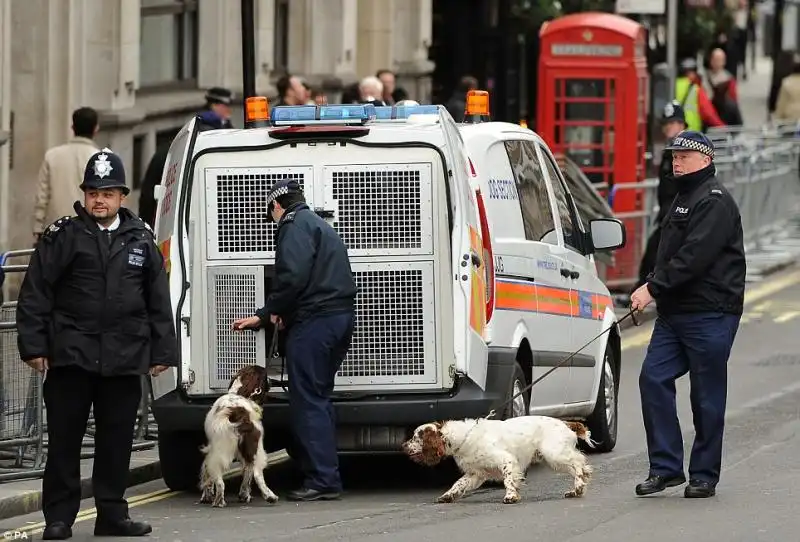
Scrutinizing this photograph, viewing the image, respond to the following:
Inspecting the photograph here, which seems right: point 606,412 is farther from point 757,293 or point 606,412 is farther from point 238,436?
point 757,293

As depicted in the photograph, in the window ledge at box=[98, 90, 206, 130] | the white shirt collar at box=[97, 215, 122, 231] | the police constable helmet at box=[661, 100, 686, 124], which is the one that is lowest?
the white shirt collar at box=[97, 215, 122, 231]

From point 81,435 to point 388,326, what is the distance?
201 centimetres

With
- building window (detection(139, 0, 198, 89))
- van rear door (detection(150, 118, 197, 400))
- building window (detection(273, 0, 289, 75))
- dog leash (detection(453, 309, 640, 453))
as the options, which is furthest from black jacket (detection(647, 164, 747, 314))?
building window (detection(273, 0, 289, 75))

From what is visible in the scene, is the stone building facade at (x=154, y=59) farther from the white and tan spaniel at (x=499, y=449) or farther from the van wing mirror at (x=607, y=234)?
the white and tan spaniel at (x=499, y=449)

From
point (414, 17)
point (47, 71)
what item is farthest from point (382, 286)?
point (414, 17)

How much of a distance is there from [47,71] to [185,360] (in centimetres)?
898

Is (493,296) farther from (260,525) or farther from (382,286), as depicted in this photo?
(260,525)

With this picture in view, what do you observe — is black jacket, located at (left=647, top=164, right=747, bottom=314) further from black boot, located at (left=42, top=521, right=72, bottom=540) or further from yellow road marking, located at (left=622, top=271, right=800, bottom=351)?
yellow road marking, located at (left=622, top=271, right=800, bottom=351)

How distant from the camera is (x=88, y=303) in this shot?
9.66 m

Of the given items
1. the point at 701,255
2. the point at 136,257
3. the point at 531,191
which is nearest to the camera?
the point at 136,257

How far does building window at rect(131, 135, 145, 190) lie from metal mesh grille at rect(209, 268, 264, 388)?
430 inches

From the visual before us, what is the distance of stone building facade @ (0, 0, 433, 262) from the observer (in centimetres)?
1947

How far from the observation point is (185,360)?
36.3ft

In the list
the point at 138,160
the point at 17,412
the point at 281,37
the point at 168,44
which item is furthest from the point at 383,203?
the point at 281,37
